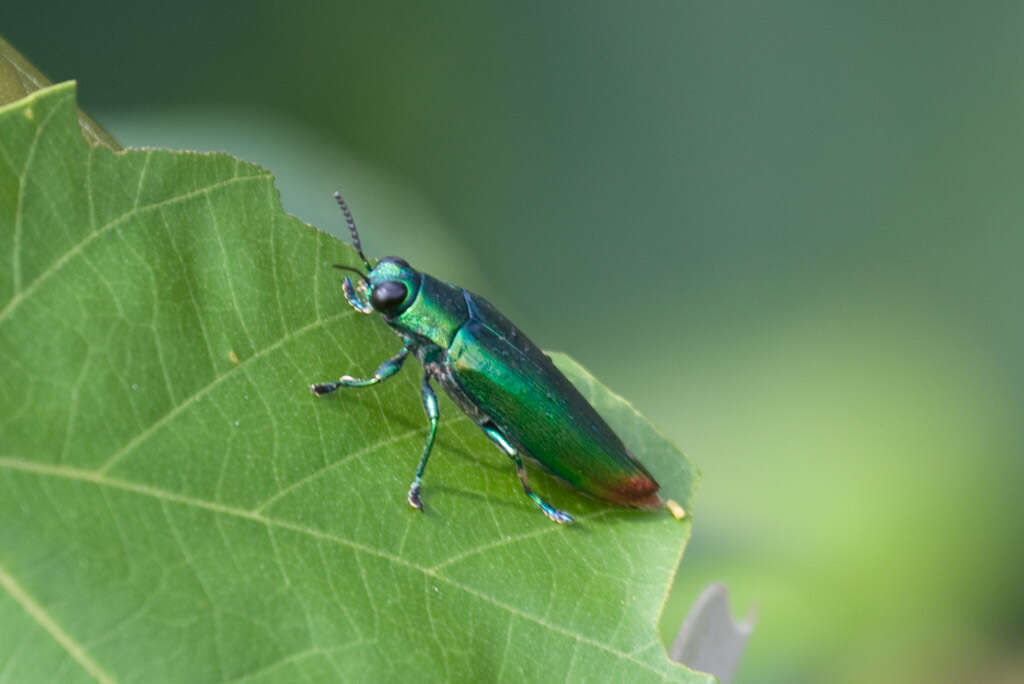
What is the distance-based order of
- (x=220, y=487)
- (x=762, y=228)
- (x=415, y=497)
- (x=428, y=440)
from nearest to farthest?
(x=220, y=487)
(x=415, y=497)
(x=428, y=440)
(x=762, y=228)

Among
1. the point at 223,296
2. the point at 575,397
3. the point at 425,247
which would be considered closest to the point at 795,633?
the point at 425,247

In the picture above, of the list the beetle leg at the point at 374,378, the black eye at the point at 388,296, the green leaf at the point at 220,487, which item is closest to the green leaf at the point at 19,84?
the green leaf at the point at 220,487

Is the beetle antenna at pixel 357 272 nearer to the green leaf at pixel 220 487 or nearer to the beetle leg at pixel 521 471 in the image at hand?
the green leaf at pixel 220 487

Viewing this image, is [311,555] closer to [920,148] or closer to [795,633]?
[795,633]

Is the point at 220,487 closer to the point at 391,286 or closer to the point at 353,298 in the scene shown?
the point at 353,298

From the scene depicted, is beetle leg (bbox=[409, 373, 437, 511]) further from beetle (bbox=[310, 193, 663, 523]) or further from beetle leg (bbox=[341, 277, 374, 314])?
beetle leg (bbox=[341, 277, 374, 314])

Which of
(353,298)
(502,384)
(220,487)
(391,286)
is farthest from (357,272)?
(220,487)
